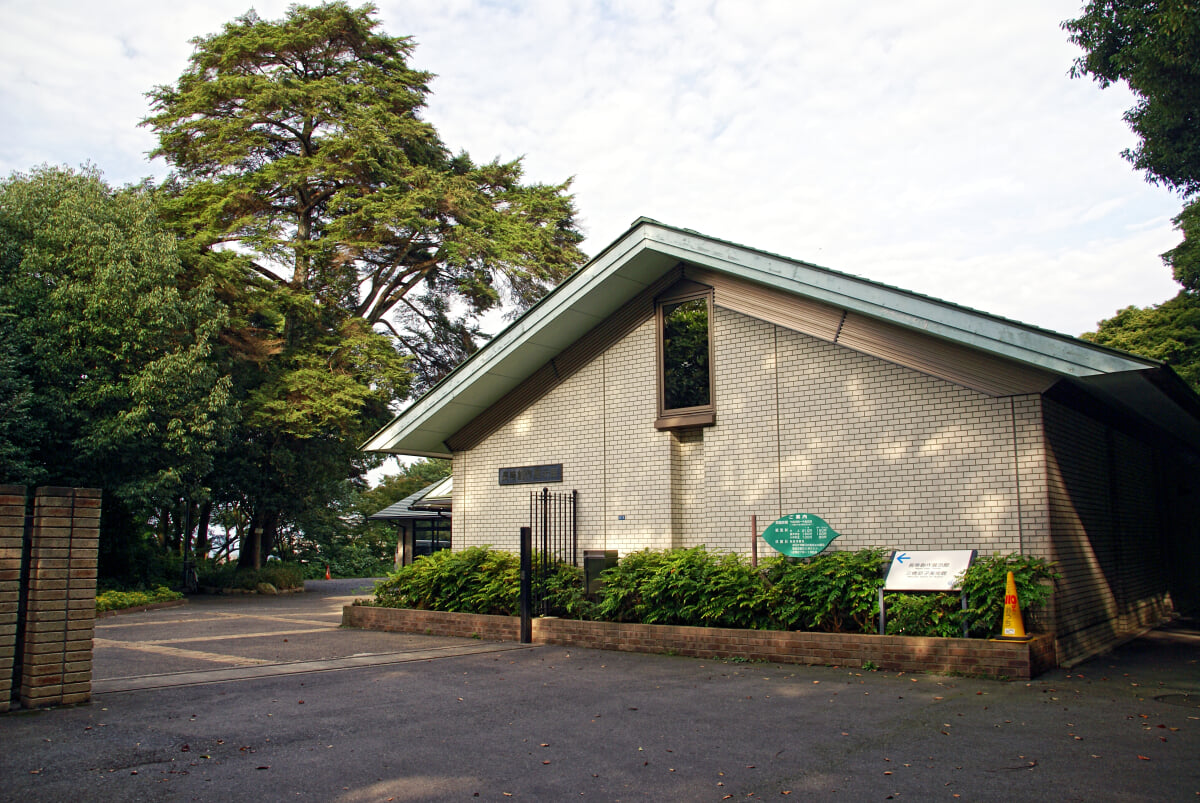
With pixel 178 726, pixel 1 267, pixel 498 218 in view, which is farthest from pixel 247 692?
pixel 498 218

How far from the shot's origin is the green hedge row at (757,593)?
10.1 meters

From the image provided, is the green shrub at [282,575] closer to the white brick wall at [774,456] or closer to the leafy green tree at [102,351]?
the leafy green tree at [102,351]

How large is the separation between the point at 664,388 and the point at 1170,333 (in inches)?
1017

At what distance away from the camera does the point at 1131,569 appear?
14.6m

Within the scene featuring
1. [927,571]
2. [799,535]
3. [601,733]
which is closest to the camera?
[601,733]

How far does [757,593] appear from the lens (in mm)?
11609

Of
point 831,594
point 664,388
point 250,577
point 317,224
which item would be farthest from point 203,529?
point 831,594

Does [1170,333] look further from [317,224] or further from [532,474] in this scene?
[317,224]

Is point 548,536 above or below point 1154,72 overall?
below

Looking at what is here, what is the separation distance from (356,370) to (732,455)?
18.3 meters

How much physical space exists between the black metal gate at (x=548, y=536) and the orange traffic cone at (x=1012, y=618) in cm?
693

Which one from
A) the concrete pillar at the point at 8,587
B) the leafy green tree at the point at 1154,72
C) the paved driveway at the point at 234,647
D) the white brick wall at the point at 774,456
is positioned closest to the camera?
the concrete pillar at the point at 8,587

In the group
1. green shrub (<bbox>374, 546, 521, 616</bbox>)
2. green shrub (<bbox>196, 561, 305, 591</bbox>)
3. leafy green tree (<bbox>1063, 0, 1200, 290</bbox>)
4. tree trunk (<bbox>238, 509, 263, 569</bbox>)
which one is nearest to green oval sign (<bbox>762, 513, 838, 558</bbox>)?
green shrub (<bbox>374, 546, 521, 616</bbox>)

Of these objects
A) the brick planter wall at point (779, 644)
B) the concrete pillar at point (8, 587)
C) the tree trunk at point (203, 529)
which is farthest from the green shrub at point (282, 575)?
the concrete pillar at point (8, 587)
